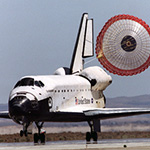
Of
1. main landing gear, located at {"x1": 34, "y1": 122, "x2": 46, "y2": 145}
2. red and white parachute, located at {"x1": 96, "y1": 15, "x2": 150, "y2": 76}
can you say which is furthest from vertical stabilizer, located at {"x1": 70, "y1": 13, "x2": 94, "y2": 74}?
main landing gear, located at {"x1": 34, "y1": 122, "x2": 46, "y2": 145}

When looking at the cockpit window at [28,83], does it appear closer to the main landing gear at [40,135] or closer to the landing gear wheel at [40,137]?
the main landing gear at [40,135]

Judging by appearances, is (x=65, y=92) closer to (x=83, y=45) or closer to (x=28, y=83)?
(x=28, y=83)

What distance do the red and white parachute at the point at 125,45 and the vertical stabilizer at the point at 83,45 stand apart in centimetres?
237

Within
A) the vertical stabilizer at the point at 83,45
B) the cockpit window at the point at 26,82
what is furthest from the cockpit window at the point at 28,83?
the vertical stabilizer at the point at 83,45

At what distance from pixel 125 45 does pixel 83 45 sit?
12.5 ft

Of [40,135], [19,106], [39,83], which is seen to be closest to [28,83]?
[39,83]

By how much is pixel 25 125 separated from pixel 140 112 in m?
6.41

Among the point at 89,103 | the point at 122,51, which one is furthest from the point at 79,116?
the point at 122,51

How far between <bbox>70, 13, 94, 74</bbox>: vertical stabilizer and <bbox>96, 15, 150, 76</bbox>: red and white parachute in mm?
2373

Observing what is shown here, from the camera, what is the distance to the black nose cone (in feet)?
105

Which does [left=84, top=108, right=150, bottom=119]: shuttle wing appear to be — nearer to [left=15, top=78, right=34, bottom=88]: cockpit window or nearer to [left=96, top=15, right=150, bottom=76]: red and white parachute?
[left=96, top=15, right=150, bottom=76]: red and white parachute

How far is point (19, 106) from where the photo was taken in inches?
1266

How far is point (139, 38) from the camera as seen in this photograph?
3869 cm

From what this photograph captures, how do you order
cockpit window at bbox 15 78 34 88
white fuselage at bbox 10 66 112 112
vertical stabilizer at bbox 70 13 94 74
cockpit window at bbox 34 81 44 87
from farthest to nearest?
vertical stabilizer at bbox 70 13 94 74 < cockpit window at bbox 34 81 44 87 < cockpit window at bbox 15 78 34 88 < white fuselage at bbox 10 66 112 112
